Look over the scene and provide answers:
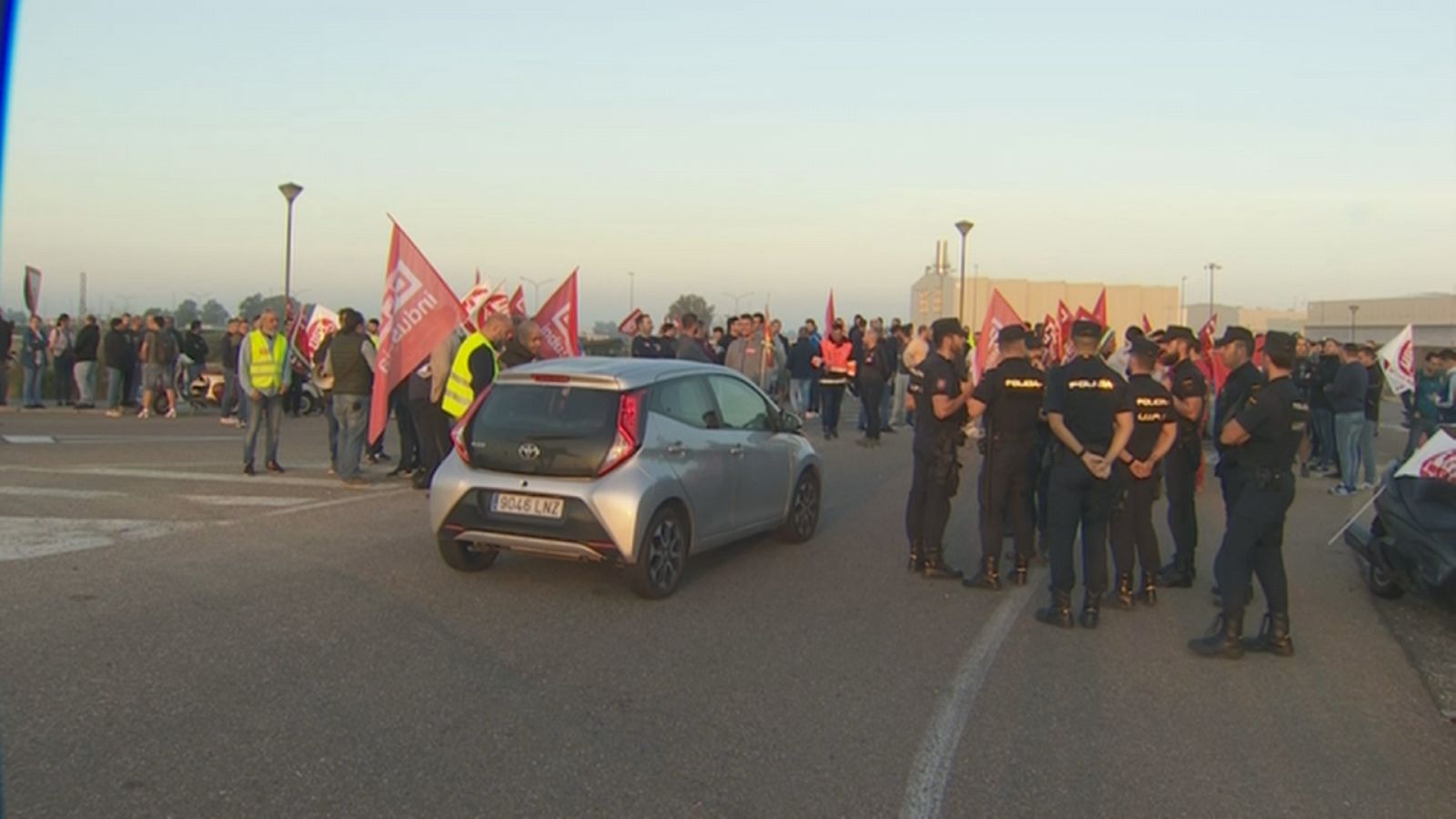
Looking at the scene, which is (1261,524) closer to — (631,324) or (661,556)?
(661,556)

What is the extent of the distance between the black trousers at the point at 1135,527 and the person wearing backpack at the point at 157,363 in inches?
672

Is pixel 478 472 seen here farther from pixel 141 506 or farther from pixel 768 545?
pixel 141 506

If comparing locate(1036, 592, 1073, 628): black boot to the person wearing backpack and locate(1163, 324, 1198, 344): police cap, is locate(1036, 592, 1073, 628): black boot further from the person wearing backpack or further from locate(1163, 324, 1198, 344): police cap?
the person wearing backpack

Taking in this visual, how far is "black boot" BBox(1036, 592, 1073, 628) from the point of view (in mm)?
7500

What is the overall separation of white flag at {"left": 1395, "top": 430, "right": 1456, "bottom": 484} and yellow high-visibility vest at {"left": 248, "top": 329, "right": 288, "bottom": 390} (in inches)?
420

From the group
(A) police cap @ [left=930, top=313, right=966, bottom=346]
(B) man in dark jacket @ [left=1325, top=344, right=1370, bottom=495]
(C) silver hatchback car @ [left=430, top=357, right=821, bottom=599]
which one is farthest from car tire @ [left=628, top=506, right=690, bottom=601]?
(B) man in dark jacket @ [left=1325, top=344, right=1370, bottom=495]

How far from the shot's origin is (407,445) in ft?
44.3

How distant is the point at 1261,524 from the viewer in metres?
6.90

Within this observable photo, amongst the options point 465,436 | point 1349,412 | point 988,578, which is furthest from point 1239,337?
point 1349,412

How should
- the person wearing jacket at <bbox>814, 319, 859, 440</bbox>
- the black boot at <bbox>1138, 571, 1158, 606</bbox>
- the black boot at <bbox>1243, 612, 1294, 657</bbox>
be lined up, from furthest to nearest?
the person wearing jacket at <bbox>814, 319, 859, 440</bbox> → the black boot at <bbox>1138, 571, 1158, 606</bbox> → the black boot at <bbox>1243, 612, 1294, 657</bbox>

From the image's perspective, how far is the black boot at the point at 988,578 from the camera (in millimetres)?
8531

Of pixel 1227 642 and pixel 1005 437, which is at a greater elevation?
pixel 1005 437

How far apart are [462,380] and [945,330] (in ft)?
15.4

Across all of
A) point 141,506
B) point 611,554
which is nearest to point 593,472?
point 611,554
